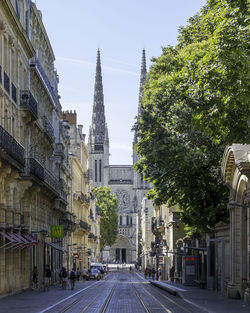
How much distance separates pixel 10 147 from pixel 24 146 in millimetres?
10124

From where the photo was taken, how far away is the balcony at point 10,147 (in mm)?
29756

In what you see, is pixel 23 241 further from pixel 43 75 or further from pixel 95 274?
pixel 95 274

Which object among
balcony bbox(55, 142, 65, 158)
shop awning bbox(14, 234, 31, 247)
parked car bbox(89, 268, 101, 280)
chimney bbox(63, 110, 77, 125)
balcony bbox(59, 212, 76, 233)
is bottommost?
parked car bbox(89, 268, 101, 280)

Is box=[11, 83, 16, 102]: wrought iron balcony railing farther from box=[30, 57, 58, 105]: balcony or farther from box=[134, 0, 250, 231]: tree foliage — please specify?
box=[134, 0, 250, 231]: tree foliage

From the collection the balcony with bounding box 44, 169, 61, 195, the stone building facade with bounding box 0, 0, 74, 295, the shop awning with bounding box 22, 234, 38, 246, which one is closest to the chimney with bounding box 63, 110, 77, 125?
the stone building facade with bounding box 0, 0, 74, 295

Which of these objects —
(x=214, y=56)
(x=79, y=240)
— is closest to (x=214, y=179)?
(x=214, y=56)

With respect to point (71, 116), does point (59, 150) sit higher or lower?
lower

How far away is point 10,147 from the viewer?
31.4 m

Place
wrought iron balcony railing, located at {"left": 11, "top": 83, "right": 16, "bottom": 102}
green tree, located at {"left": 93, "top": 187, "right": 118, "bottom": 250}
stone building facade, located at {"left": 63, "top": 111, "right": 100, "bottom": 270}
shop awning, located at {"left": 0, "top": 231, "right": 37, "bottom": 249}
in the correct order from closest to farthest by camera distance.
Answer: shop awning, located at {"left": 0, "top": 231, "right": 37, "bottom": 249} < wrought iron balcony railing, located at {"left": 11, "top": 83, "right": 16, "bottom": 102} < stone building facade, located at {"left": 63, "top": 111, "right": 100, "bottom": 270} < green tree, located at {"left": 93, "top": 187, "right": 118, "bottom": 250}

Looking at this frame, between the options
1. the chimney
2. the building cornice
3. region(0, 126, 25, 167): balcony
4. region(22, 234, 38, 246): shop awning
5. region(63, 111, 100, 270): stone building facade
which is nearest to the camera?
region(0, 126, 25, 167): balcony

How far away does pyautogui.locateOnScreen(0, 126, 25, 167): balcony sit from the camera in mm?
29756

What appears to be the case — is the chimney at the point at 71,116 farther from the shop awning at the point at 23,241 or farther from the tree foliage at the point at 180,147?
the shop awning at the point at 23,241

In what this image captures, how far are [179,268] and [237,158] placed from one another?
32711 millimetres

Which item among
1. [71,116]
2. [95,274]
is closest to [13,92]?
[95,274]
